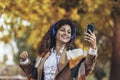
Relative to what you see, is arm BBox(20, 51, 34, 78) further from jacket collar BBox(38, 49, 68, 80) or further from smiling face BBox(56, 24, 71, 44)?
smiling face BBox(56, 24, 71, 44)

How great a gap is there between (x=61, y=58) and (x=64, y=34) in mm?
295

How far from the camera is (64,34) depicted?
5801 mm

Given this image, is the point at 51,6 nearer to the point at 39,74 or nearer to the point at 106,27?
the point at 106,27

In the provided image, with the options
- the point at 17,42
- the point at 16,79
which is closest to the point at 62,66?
the point at 16,79

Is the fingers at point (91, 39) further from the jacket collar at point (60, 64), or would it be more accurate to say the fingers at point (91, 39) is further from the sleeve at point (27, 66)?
the sleeve at point (27, 66)

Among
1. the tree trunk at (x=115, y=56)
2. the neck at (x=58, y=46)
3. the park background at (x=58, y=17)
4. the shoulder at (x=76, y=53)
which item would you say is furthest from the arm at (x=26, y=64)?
the tree trunk at (x=115, y=56)

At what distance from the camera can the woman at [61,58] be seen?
215 inches

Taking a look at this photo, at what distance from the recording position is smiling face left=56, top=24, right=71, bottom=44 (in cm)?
578

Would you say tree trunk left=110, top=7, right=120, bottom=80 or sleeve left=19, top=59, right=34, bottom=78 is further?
tree trunk left=110, top=7, right=120, bottom=80

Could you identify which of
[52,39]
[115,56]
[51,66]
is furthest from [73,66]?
[115,56]

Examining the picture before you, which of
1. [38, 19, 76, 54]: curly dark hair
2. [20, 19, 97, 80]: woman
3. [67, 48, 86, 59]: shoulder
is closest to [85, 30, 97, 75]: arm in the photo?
Answer: [20, 19, 97, 80]: woman

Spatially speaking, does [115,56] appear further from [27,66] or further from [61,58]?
[61,58]

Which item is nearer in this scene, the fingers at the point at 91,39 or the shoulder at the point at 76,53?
the fingers at the point at 91,39

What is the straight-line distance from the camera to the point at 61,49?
18.9 ft
